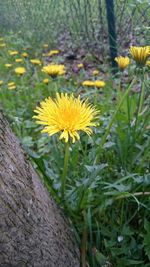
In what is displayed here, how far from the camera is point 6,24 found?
5.02 m

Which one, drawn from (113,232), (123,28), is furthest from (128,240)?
(123,28)

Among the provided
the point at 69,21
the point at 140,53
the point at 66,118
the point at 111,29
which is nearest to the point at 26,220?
the point at 66,118

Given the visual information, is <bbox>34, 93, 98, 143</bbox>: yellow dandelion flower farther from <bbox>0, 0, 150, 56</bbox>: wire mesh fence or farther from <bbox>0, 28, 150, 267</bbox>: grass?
<bbox>0, 0, 150, 56</bbox>: wire mesh fence

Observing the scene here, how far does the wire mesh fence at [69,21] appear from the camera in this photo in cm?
386

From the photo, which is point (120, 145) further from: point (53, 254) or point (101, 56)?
point (101, 56)

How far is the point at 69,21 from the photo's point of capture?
4492 mm

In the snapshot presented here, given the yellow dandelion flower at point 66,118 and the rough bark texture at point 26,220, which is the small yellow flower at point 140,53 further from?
the rough bark texture at point 26,220

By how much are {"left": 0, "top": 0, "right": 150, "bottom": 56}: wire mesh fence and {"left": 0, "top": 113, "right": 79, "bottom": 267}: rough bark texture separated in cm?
260

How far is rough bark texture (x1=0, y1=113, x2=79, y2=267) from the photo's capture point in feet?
3.29

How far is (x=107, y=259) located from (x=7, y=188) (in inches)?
19.0

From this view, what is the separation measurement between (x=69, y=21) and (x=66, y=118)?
3519 mm

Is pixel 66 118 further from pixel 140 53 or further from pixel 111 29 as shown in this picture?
pixel 111 29

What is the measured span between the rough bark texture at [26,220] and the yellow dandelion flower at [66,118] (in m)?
0.10

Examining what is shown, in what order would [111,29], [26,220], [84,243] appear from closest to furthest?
[26,220] → [84,243] → [111,29]
